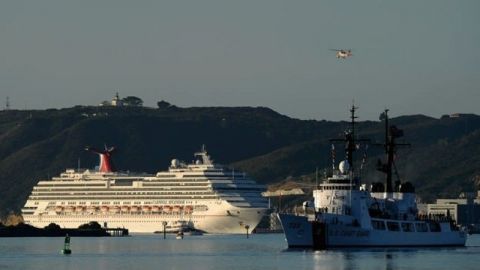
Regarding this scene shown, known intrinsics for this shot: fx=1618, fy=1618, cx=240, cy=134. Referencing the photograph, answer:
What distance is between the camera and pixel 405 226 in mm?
130625

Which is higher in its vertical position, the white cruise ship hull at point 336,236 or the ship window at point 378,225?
the ship window at point 378,225

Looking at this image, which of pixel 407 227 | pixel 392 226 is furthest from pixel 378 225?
pixel 407 227

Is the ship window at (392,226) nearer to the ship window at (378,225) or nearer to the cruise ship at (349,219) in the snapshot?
the cruise ship at (349,219)

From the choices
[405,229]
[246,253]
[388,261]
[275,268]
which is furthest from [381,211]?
[275,268]

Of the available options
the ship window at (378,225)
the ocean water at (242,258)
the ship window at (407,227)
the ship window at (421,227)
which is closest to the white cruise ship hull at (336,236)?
the ship window at (378,225)

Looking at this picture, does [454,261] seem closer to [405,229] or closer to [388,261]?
[388,261]

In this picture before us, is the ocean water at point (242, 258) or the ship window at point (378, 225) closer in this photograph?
the ocean water at point (242, 258)

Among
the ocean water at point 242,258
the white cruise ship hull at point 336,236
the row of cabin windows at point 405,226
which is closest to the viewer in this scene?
the ocean water at point 242,258

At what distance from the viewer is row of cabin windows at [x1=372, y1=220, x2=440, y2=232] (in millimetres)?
126750

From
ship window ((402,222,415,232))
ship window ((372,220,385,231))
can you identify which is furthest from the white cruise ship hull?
ship window ((402,222,415,232))

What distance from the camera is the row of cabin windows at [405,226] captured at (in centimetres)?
12675

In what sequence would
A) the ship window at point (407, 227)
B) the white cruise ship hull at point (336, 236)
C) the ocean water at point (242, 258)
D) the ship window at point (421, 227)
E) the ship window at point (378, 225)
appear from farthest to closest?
the ship window at point (421, 227) → the ship window at point (407, 227) → the ship window at point (378, 225) → the white cruise ship hull at point (336, 236) → the ocean water at point (242, 258)

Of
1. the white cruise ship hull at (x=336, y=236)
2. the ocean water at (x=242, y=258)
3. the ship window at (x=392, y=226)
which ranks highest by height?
the ship window at (x=392, y=226)

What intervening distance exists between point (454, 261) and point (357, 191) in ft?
51.3
